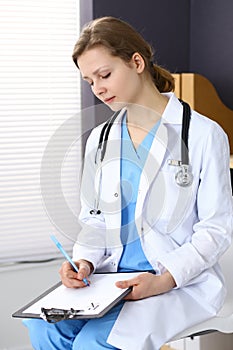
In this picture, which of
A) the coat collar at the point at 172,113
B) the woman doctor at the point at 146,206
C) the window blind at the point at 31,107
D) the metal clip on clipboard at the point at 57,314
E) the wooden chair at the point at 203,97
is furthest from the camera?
the window blind at the point at 31,107

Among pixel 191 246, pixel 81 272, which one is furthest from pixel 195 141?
pixel 81 272

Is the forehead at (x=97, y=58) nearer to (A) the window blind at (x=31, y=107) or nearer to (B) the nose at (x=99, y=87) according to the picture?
(B) the nose at (x=99, y=87)

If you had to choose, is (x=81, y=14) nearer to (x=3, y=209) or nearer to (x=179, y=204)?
(x=3, y=209)

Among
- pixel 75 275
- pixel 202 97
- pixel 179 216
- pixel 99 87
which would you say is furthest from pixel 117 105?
pixel 202 97

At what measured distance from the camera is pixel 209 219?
64.9 inches

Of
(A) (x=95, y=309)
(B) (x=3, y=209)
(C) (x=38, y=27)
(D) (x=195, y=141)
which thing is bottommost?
(B) (x=3, y=209)

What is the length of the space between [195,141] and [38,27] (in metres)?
1.20

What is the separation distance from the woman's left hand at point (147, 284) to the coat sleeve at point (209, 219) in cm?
2

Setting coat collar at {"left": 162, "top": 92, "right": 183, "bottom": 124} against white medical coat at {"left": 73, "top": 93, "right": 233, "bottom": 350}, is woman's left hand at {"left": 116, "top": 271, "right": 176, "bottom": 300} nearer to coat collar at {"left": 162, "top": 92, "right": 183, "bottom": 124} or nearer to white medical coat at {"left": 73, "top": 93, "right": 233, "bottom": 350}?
white medical coat at {"left": 73, "top": 93, "right": 233, "bottom": 350}

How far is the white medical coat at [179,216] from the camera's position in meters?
1.62

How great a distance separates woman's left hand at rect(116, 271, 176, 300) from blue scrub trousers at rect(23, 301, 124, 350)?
0.06 meters

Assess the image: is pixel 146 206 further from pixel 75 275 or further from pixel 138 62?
pixel 138 62

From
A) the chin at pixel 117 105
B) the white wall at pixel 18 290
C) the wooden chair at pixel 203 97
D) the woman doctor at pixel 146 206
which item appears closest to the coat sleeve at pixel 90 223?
the woman doctor at pixel 146 206

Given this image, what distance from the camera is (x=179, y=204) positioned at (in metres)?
1.67
